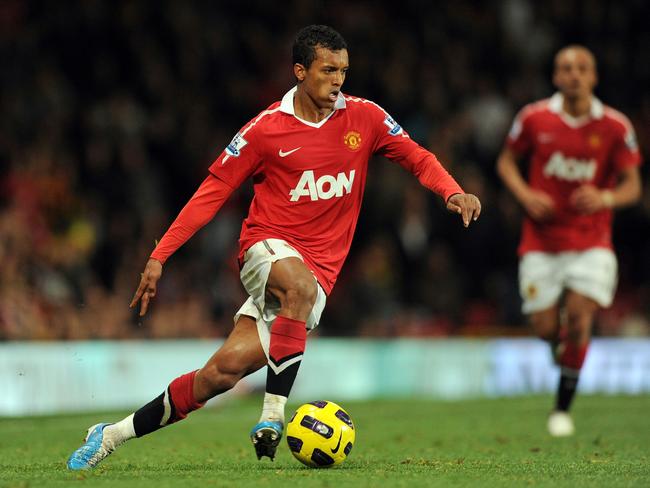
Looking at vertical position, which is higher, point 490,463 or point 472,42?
point 472,42

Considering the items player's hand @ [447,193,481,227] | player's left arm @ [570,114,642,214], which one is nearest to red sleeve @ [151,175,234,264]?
player's hand @ [447,193,481,227]

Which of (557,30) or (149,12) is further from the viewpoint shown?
(557,30)

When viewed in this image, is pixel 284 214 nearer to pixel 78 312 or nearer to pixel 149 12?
pixel 78 312

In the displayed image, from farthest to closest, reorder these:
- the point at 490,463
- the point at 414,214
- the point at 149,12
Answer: the point at 149,12, the point at 414,214, the point at 490,463

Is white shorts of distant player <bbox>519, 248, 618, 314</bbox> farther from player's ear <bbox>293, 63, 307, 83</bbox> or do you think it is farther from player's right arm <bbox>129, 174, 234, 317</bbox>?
player's right arm <bbox>129, 174, 234, 317</bbox>

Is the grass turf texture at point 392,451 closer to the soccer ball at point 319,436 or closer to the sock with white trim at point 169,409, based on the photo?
the soccer ball at point 319,436

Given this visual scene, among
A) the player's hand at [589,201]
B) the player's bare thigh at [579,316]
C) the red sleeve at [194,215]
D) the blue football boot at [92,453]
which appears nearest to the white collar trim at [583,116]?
the player's hand at [589,201]

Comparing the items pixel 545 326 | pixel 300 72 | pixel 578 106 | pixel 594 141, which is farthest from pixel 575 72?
pixel 300 72

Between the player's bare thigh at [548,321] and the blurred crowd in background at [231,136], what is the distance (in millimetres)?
5400

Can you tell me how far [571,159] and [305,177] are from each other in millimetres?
3786

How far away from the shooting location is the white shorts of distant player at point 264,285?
6.79 metres

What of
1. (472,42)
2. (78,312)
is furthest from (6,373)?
(472,42)

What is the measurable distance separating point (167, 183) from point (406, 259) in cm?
337

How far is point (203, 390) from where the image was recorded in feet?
22.0
